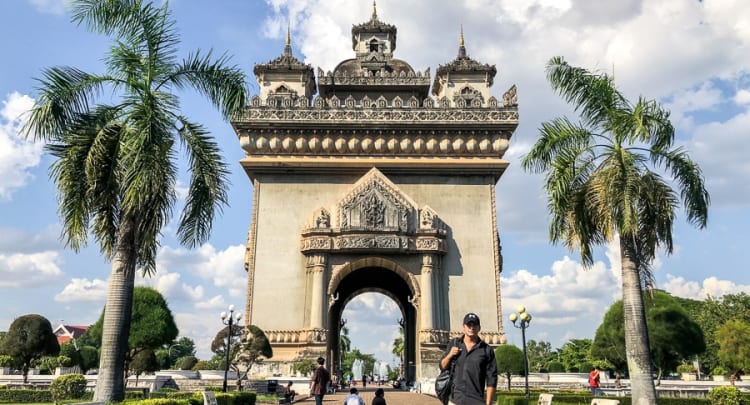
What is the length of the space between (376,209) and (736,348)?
2042cm

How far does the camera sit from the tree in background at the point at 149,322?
31.0 m

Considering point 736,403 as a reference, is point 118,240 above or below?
above

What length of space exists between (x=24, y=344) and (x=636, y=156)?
28769 mm

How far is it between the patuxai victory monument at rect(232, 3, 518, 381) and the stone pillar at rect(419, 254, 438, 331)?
0.05 meters

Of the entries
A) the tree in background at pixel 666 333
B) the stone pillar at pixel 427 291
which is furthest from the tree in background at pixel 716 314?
the stone pillar at pixel 427 291

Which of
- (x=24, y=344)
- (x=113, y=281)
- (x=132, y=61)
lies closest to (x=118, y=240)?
(x=113, y=281)

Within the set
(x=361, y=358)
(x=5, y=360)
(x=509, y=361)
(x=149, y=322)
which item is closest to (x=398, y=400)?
(x=509, y=361)

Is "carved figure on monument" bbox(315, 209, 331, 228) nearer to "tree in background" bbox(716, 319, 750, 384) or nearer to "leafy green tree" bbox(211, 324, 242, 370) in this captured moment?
"leafy green tree" bbox(211, 324, 242, 370)

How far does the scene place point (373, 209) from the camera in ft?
94.5

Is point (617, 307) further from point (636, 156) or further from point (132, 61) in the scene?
point (132, 61)

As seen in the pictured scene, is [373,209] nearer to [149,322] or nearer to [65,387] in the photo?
[149,322]

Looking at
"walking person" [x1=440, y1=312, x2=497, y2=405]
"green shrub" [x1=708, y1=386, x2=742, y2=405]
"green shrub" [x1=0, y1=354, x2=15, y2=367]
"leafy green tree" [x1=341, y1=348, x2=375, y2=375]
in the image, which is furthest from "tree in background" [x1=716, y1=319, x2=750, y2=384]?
"leafy green tree" [x1=341, y1=348, x2=375, y2=375]

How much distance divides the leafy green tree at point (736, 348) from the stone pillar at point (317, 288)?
21.4 meters

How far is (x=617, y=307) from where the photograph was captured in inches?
1253
